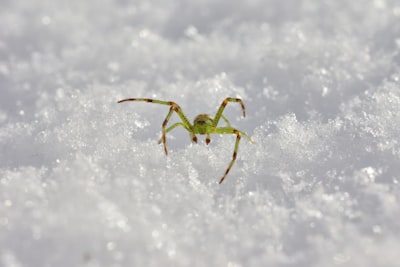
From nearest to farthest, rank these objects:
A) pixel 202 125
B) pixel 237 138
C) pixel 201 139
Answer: pixel 237 138, pixel 202 125, pixel 201 139

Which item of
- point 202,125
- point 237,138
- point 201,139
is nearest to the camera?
point 237,138

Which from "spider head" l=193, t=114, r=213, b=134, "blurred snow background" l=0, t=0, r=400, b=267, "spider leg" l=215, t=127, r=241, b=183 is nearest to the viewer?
"blurred snow background" l=0, t=0, r=400, b=267

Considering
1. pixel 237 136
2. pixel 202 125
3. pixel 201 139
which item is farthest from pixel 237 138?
pixel 201 139

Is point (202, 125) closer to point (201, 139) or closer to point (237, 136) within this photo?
point (201, 139)

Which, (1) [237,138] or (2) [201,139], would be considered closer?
(1) [237,138]

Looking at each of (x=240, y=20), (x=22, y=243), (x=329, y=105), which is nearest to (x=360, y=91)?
(x=329, y=105)

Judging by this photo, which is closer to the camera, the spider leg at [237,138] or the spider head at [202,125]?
the spider leg at [237,138]

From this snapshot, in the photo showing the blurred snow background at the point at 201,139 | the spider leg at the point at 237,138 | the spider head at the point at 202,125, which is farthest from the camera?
the spider head at the point at 202,125

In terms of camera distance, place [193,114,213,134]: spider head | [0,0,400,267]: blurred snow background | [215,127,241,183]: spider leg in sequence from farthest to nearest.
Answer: [193,114,213,134]: spider head, [215,127,241,183]: spider leg, [0,0,400,267]: blurred snow background

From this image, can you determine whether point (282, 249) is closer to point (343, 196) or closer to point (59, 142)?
point (343, 196)
